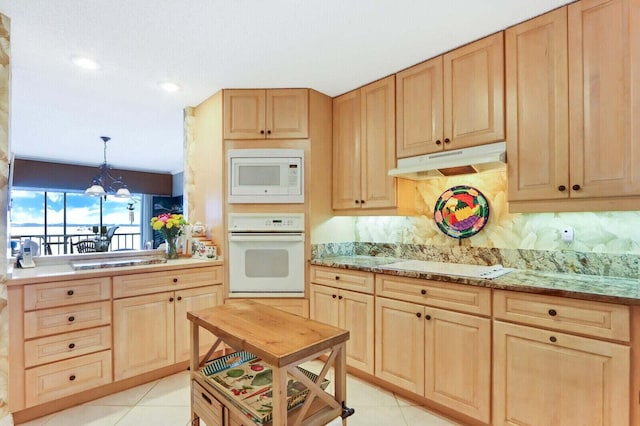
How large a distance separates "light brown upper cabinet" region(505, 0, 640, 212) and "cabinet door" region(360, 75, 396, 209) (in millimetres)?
829

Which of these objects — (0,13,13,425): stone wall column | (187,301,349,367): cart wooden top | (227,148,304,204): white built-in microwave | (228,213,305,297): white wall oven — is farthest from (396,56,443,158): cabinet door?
(0,13,13,425): stone wall column

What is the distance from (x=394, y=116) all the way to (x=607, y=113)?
1275mm

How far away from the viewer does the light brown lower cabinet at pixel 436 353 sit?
1799mm

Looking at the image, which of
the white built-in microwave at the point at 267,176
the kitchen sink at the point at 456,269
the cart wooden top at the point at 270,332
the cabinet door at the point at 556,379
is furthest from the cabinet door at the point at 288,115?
the cabinet door at the point at 556,379

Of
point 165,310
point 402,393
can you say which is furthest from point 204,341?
point 402,393

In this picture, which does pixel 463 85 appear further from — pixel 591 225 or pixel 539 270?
pixel 539 270

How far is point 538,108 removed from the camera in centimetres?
183

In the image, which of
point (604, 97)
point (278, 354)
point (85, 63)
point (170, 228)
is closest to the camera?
point (278, 354)


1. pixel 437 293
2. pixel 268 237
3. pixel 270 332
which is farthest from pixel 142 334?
pixel 437 293

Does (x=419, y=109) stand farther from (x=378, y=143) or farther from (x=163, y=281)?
(x=163, y=281)

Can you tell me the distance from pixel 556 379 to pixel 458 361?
479mm

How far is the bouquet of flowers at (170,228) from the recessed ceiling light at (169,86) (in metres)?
1.11

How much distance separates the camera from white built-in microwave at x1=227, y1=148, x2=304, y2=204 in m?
2.73

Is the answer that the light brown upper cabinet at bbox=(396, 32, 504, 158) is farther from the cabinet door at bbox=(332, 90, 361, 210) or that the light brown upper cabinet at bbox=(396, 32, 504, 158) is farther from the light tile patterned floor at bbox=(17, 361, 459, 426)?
the light tile patterned floor at bbox=(17, 361, 459, 426)
